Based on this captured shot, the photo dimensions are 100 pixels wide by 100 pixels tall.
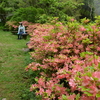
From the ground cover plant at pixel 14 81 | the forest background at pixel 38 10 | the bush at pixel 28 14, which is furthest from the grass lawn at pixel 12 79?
the bush at pixel 28 14

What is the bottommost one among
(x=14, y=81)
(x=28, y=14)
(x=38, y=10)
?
(x=14, y=81)

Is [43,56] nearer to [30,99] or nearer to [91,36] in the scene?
[30,99]

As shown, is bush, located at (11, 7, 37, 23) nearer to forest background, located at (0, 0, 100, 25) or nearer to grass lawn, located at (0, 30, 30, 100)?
forest background, located at (0, 0, 100, 25)

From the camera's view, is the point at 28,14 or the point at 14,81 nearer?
the point at 14,81

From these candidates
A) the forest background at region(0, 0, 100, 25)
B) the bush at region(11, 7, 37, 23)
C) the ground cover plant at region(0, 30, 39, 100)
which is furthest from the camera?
the bush at region(11, 7, 37, 23)

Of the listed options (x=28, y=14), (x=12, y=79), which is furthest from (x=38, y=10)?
(x=12, y=79)

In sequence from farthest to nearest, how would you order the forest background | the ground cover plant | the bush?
the bush < the forest background < the ground cover plant

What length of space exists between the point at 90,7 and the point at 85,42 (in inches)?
822

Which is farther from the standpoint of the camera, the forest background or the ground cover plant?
the forest background

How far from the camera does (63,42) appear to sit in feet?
7.73

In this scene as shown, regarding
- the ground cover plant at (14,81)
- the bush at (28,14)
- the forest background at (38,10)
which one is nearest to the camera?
the ground cover plant at (14,81)

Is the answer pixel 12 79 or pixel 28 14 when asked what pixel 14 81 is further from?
pixel 28 14

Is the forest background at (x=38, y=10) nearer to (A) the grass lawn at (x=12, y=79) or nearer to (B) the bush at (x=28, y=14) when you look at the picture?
(B) the bush at (x=28, y=14)

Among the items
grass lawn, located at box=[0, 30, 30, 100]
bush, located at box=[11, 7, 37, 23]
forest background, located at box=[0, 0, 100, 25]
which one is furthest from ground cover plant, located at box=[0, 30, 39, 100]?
bush, located at box=[11, 7, 37, 23]
